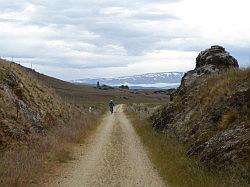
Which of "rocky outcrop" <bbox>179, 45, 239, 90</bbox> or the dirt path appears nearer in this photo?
the dirt path

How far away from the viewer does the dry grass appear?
1173 centimetres

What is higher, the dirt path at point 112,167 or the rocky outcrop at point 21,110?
the rocky outcrop at point 21,110

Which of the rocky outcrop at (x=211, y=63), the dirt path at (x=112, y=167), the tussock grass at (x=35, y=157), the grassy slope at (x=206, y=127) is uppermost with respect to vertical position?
the rocky outcrop at (x=211, y=63)

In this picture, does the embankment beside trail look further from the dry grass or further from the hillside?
the hillside

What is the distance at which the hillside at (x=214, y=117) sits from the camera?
530 inches

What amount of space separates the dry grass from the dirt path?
14.8 inches

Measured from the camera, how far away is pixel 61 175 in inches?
559

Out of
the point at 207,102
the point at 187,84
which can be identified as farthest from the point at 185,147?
the point at 187,84

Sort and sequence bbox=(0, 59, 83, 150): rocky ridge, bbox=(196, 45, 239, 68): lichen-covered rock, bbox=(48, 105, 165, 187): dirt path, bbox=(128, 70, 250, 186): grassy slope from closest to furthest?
bbox=(128, 70, 250, 186): grassy slope, bbox=(48, 105, 165, 187): dirt path, bbox=(0, 59, 83, 150): rocky ridge, bbox=(196, 45, 239, 68): lichen-covered rock

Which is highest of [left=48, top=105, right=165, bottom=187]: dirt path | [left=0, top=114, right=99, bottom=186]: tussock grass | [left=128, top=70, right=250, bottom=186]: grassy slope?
[left=128, top=70, right=250, bottom=186]: grassy slope

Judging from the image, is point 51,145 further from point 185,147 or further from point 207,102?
point 207,102

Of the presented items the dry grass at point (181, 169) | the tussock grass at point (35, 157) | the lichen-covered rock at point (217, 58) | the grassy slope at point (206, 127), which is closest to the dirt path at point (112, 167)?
the dry grass at point (181, 169)

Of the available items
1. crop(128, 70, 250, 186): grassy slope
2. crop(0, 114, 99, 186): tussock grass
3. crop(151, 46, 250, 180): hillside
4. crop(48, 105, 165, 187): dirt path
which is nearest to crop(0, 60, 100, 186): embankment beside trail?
crop(0, 114, 99, 186): tussock grass

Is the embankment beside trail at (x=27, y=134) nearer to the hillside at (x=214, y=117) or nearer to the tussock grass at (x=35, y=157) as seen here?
the tussock grass at (x=35, y=157)
